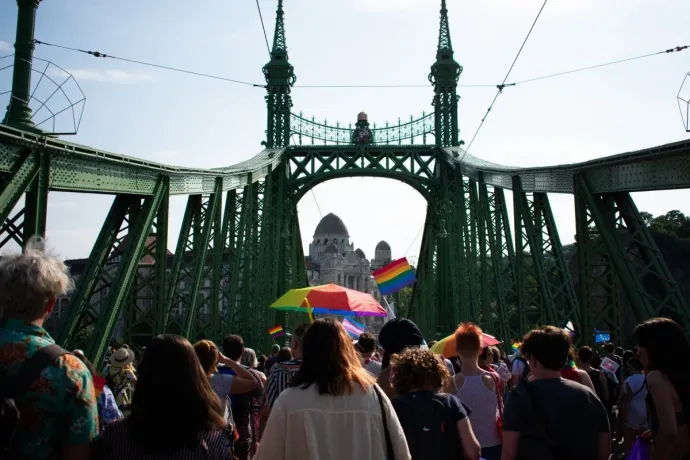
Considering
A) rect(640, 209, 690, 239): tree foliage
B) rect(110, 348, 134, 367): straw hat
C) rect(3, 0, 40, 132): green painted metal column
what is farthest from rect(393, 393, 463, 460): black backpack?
rect(640, 209, 690, 239): tree foliage

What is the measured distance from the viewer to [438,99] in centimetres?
3459

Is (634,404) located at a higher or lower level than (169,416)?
lower

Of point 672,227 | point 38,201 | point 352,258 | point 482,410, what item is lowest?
point 482,410

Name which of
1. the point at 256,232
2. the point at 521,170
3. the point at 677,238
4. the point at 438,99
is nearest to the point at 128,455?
the point at 521,170

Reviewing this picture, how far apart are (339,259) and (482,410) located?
134522 mm

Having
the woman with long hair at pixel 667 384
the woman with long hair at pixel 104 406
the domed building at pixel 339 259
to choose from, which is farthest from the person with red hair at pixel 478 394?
the domed building at pixel 339 259

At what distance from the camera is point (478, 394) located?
6.43 m

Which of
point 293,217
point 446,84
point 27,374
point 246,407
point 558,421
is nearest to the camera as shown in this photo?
point 27,374

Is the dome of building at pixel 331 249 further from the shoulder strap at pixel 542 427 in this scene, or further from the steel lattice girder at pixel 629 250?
the shoulder strap at pixel 542 427

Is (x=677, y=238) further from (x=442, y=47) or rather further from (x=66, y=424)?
(x=66, y=424)

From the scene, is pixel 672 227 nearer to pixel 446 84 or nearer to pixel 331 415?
pixel 446 84

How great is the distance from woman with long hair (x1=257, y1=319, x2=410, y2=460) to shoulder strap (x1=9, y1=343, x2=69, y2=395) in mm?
1138

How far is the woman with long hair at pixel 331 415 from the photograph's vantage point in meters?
4.18

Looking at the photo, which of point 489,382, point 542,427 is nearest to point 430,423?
point 542,427
